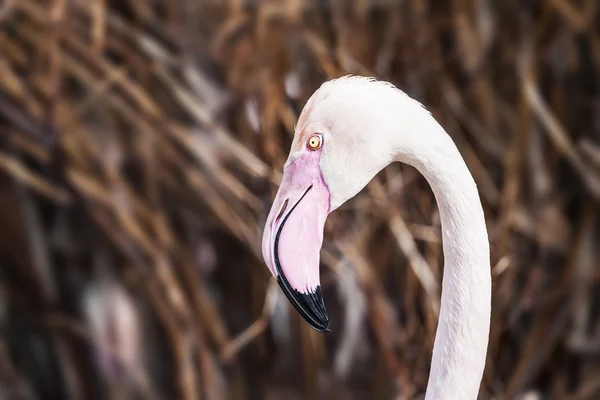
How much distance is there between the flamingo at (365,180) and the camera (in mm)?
463

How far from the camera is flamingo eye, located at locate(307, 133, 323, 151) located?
479mm

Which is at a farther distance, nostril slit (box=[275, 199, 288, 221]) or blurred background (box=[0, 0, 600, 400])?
blurred background (box=[0, 0, 600, 400])

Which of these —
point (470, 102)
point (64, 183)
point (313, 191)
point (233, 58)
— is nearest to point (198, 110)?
point (233, 58)

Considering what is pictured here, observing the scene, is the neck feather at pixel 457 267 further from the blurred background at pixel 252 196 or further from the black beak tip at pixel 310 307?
the blurred background at pixel 252 196

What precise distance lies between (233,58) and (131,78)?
0.54 feet

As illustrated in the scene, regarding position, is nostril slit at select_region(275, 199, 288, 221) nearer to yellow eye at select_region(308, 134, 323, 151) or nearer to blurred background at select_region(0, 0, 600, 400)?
yellow eye at select_region(308, 134, 323, 151)

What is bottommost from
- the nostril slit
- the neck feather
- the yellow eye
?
the neck feather

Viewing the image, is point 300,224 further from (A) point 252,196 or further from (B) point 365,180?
(A) point 252,196

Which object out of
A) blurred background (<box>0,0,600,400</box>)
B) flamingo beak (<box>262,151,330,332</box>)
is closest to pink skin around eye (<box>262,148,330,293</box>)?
flamingo beak (<box>262,151,330,332</box>)

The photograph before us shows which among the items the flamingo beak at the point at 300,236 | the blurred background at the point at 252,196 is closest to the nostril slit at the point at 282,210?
the flamingo beak at the point at 300,236

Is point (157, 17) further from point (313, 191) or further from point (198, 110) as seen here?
point (313, 191)

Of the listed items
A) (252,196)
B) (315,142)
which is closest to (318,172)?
(315,142)

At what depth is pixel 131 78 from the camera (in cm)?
106

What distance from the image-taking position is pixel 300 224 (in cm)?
49
